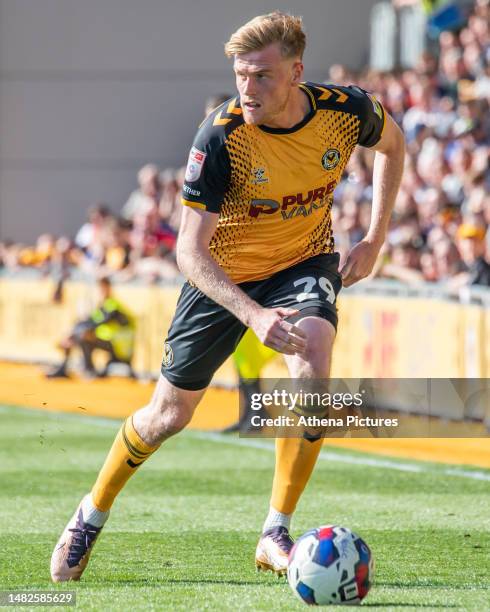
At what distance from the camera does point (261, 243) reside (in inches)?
248

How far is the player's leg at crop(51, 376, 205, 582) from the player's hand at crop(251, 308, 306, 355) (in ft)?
2.52

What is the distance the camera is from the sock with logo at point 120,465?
249 inches

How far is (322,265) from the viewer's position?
6375 mm

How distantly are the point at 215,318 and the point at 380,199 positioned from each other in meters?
1.09

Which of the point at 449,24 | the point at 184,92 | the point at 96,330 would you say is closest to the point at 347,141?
the point at 96,330

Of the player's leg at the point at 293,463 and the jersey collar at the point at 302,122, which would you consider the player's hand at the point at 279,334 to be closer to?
the player's leg at the point at 293,463

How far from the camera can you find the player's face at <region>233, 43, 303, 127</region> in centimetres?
581

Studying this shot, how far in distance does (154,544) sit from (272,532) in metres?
1.07

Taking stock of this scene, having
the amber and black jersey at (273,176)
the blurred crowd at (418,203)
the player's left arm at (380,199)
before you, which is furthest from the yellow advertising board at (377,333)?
the amber and black jersey at (273,176)

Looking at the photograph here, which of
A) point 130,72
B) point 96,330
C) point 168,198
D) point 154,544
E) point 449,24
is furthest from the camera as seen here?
point 130,72

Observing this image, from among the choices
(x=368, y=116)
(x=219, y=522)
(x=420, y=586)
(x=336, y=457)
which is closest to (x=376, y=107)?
(x=368, y=116)

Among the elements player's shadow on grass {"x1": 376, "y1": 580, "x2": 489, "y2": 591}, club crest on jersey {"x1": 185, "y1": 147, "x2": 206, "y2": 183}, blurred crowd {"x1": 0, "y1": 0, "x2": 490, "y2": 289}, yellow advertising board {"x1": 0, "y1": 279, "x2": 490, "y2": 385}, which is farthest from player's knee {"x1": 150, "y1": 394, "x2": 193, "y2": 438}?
blurred crowd {"x1": 0, "y1": 0, "x2": 490, "y2": 289}

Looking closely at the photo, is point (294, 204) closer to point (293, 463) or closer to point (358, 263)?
point (358, 263)

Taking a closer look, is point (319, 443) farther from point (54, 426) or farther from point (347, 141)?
point (54, 426)
